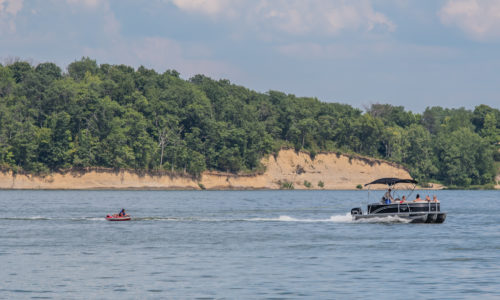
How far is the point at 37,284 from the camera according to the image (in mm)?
31625

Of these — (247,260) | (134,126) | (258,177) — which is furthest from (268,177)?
(247,260)

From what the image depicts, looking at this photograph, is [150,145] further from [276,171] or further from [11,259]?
[11,259]

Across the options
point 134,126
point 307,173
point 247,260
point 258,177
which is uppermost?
point 134,126

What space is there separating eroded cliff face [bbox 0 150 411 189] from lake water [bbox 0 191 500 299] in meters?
92.6

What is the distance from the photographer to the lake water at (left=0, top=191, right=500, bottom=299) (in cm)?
3050

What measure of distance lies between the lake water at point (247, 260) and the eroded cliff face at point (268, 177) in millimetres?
92640

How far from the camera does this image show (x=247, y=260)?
131 feet

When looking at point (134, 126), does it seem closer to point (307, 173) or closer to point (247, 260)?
point (307, 173)

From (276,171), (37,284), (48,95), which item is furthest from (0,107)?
(37,284)

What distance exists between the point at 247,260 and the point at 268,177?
141 meters

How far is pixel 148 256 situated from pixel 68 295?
40.3ft

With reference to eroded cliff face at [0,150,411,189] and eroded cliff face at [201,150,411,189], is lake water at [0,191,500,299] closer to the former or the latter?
eroded cliff face at [0,150,411,189]

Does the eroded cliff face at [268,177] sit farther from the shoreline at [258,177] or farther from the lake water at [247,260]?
the lake water at [247,260]

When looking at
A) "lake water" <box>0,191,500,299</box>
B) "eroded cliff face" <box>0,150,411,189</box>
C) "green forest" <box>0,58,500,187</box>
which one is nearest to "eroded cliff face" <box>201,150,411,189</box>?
"eroded cliff face" <box>0,150,411,189</box>
